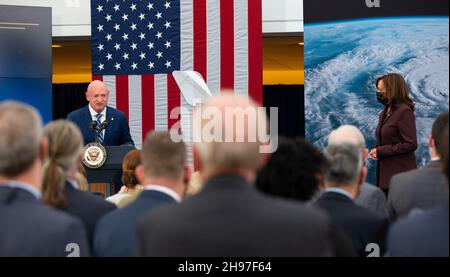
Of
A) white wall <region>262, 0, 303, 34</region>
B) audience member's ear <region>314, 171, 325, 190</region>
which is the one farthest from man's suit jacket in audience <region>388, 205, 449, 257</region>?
white wall <region>262, 0, 303, 34</region>

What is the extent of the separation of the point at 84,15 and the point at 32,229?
7.47 meters

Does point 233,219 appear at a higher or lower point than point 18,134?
lower

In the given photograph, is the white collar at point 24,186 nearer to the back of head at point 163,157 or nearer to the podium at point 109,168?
the back of head at point 163,157

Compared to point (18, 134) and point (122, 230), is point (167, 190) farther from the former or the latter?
point (18, 134)

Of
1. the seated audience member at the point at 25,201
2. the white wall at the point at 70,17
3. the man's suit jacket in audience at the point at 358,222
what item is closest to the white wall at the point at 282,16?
the white wall at the point at 70,17

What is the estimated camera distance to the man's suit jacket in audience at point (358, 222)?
3080 millimetres

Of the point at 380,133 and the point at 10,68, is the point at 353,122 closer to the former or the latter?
the point at 380,133

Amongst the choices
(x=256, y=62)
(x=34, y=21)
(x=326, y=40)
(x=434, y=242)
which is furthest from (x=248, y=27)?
(x=434, y=242)

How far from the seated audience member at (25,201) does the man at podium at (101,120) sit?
4176 millimetres

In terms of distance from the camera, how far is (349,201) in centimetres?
315

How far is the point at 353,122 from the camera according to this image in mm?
8250

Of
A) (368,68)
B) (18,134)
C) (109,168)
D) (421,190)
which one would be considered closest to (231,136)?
(18,134)

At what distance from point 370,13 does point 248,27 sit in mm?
1502

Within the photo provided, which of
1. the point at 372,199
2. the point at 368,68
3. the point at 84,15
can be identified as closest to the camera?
the point at 372,199
